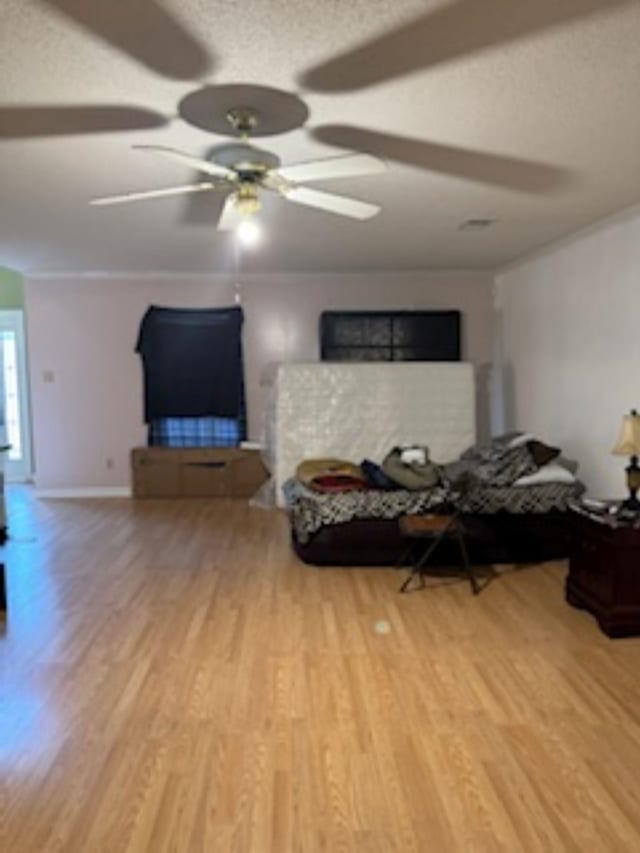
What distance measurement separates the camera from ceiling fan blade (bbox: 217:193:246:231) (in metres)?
2.90

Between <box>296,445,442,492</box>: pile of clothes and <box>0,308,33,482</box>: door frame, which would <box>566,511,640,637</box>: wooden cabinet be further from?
<box>0,308,33,482</box>: door frame

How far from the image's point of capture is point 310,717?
2617 mm

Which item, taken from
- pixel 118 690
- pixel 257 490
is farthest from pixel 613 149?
pixel 257 490

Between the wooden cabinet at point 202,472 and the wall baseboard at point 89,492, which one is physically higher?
the wooden cabinet at point 202,472

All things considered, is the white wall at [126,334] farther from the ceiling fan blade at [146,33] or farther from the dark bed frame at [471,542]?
the ceiling fan blade at [146,33]

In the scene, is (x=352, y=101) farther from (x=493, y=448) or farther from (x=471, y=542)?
(x=493, y=448)

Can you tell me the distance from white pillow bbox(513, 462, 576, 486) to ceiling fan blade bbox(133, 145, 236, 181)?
311 cm

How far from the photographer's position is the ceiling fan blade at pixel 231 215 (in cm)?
290

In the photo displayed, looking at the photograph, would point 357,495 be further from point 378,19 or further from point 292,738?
point 378,19

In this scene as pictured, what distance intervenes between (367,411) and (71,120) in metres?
4.18

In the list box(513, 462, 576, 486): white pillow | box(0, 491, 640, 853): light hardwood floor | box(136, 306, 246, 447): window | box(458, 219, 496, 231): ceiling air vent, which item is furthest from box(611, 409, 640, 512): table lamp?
box(136, 306, 246, 447): window

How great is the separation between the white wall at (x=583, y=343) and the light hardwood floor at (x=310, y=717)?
1175 millimetres

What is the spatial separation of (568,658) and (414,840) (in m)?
1.48

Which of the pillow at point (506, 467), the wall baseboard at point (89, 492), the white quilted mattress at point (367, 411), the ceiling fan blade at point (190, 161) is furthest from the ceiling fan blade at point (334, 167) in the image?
the wall baseboard at point (89, 492)
